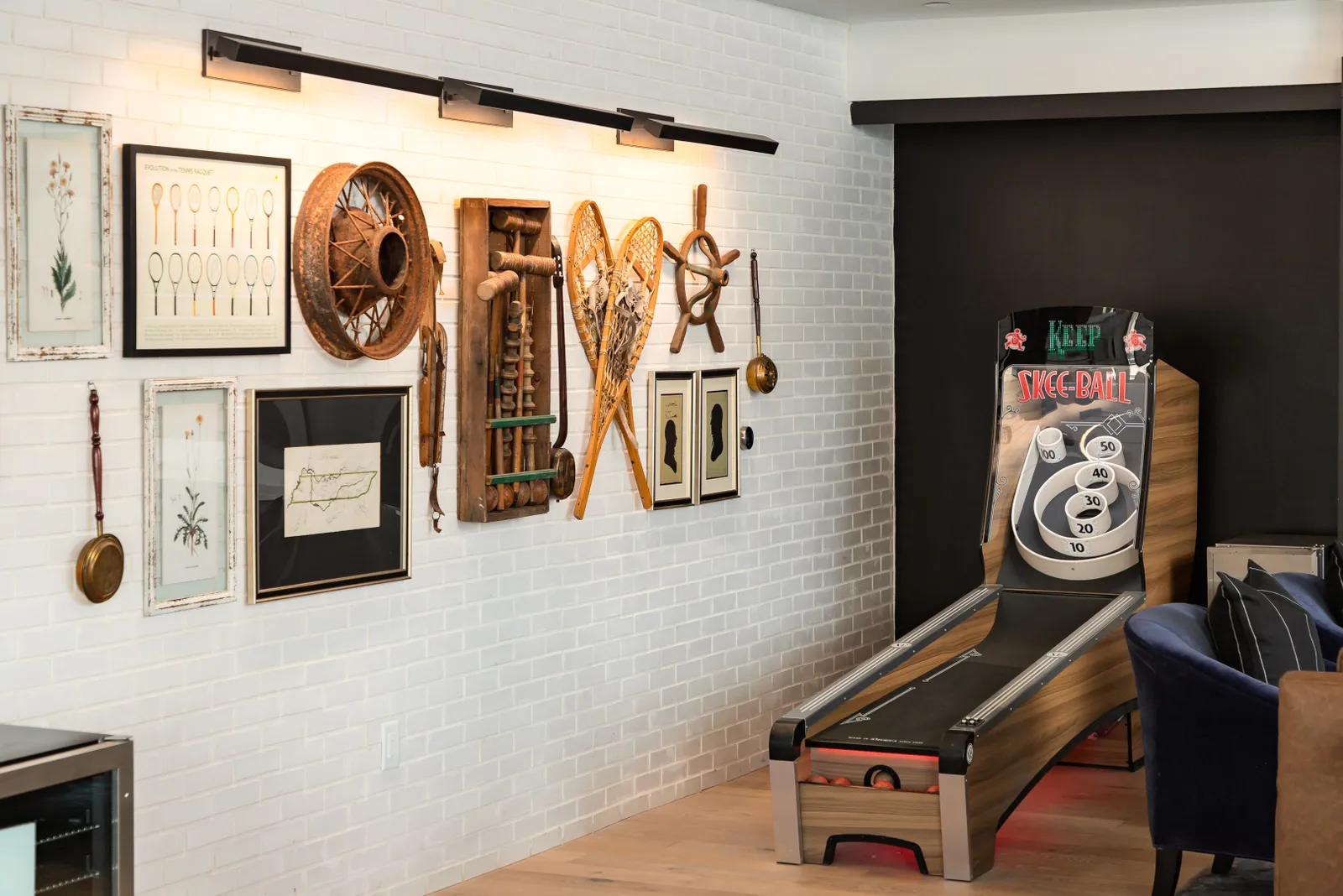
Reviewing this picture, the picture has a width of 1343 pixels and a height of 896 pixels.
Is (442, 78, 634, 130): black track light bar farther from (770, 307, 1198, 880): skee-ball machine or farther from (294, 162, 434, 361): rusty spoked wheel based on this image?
(770, 307, 1198, 880): skee-ball machine

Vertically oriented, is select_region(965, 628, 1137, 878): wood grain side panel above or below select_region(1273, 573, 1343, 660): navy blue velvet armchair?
below

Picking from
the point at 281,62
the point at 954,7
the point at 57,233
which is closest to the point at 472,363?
the point at 281,62

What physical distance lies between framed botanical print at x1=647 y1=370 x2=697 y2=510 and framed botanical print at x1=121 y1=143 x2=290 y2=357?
6.46 ft

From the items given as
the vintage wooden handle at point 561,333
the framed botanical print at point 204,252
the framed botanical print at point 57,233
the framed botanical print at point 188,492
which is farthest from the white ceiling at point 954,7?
the framed botanical print at point 57,233

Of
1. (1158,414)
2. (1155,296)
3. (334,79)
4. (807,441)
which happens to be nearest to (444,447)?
(334,79)

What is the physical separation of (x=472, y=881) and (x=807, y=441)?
2.77 m

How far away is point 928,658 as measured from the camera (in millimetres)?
6242

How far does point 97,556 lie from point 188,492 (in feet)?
1.19

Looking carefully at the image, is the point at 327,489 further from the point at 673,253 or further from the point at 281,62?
the point at 673,253

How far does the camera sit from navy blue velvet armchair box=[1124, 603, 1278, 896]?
4.45 metres

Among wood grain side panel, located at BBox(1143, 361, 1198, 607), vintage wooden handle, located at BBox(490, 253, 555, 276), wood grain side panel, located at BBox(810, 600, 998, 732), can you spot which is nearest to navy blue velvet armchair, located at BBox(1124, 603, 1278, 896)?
wood grain side panel, located at BBox(810, 600, 998, 732)

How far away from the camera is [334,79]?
459 cm

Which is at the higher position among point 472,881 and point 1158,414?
point 1158,414

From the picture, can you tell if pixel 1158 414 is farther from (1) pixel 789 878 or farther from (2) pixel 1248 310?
(1) pixel 789 878
